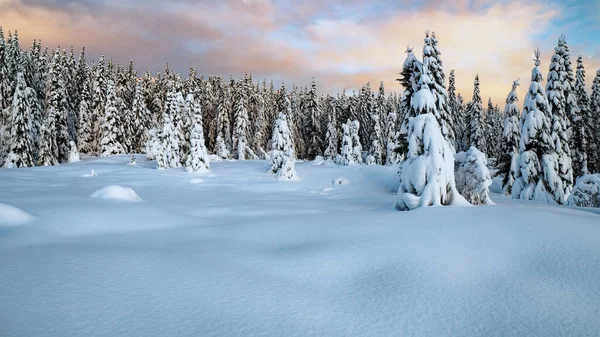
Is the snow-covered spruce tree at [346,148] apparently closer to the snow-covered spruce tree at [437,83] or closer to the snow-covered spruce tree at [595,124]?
the snow-covered spruce tree at [437,83]

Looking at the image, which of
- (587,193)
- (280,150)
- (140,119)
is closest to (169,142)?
(280,150)

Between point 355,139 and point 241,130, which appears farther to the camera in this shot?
point 241,130

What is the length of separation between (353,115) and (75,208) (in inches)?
2608

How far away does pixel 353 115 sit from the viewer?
7206 centimetres

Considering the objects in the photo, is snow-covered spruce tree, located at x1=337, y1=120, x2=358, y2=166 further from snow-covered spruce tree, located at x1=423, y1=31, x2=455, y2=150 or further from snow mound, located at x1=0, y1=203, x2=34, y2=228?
snow mound, located at x1=0, y1=203, x2=34, y2=228

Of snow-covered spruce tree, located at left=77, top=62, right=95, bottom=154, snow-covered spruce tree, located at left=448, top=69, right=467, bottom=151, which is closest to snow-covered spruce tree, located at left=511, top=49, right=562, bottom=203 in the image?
snow-covered spruce tree, located at left=448, top=69, right=467, bottom=151

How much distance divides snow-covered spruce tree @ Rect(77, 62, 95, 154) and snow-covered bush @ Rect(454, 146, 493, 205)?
5812 cm

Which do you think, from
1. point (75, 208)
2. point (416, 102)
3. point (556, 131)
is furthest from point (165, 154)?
point (556, 131)

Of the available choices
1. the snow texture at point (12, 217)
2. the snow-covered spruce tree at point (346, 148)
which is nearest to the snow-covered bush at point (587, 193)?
the snow texture at point (12, 217)

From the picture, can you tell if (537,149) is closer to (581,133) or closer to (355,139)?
(581,133)

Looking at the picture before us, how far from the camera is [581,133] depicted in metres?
32.8

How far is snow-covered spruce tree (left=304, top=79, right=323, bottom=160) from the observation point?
64.5 m

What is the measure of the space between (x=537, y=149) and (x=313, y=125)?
48.1m

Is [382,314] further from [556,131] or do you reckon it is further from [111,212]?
[556,131]
